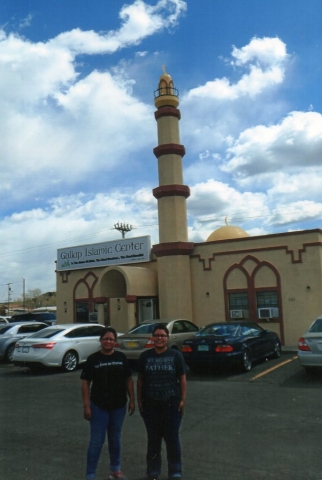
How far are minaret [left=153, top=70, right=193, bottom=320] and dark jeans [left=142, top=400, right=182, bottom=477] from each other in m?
14.2

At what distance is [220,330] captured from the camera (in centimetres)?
1220

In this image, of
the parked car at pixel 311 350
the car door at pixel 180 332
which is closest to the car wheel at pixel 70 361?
the car door at pixel 180 332

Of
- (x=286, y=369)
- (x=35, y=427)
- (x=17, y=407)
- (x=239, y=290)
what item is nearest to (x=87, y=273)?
(x=239, y=290)

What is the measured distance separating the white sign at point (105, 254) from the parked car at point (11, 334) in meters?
5.58

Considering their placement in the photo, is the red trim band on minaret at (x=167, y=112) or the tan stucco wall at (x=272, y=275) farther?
the red trim band on minaret at (x=167, y=112)

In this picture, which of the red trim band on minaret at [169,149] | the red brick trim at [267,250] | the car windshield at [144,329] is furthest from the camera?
the red trim band on minaret at [169,149]

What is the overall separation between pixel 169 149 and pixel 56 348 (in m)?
11.0

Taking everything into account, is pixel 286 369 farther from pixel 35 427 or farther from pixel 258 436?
pixel 35 427

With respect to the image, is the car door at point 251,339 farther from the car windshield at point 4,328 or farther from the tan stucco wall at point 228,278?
the car windshield at point 4,328

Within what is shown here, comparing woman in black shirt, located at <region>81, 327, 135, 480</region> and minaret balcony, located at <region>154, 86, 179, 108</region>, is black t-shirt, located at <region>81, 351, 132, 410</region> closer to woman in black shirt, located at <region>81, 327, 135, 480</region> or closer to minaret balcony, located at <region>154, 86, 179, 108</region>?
woman in black shirt, located at <region>81, 327, 135, 480</region>

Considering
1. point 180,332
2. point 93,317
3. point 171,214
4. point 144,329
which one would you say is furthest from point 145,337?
point 93,317

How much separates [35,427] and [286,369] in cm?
720

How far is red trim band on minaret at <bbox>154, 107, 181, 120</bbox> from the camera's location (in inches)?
822

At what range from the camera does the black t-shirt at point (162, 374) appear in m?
4.57
